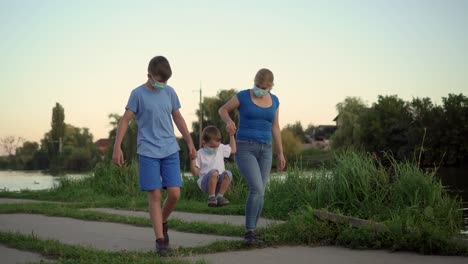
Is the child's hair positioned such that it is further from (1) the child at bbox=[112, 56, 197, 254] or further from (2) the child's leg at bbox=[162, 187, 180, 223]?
(2) the child's leg at bbox=[162, 187, 180, 223]

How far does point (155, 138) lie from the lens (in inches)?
219

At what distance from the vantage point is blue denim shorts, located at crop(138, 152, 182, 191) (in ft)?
18.1

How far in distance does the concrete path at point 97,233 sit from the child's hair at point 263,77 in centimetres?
181

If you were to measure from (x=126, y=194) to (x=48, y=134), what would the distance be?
2616 inches

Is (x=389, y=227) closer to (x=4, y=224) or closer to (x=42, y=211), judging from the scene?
(x=4, y=224)

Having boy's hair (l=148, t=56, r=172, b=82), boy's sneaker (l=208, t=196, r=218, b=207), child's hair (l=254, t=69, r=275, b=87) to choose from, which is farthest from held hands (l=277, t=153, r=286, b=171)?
boy's sneaker (l=208, t=196, r=218, b=207)

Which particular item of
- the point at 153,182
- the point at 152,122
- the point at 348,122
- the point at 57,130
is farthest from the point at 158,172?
the point at 57,130

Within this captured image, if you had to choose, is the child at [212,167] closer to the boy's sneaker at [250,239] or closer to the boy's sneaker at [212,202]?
the boy's sneaker at [212,202]

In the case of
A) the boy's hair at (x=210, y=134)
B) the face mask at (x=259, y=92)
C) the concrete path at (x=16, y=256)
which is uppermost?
the face mask at (x=259, y=92)

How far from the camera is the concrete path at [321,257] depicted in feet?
16.6

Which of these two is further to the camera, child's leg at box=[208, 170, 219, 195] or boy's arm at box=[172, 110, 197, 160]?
child's leg at box=[208, 170, 219, 195]

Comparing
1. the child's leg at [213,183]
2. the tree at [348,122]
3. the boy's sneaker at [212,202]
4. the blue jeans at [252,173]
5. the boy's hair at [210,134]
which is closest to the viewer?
the blue jeans at [252,173]

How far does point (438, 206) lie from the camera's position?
7480 millimetres

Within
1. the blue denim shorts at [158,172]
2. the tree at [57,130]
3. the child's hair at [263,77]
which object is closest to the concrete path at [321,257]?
the blue denim shorts at [158,172]
